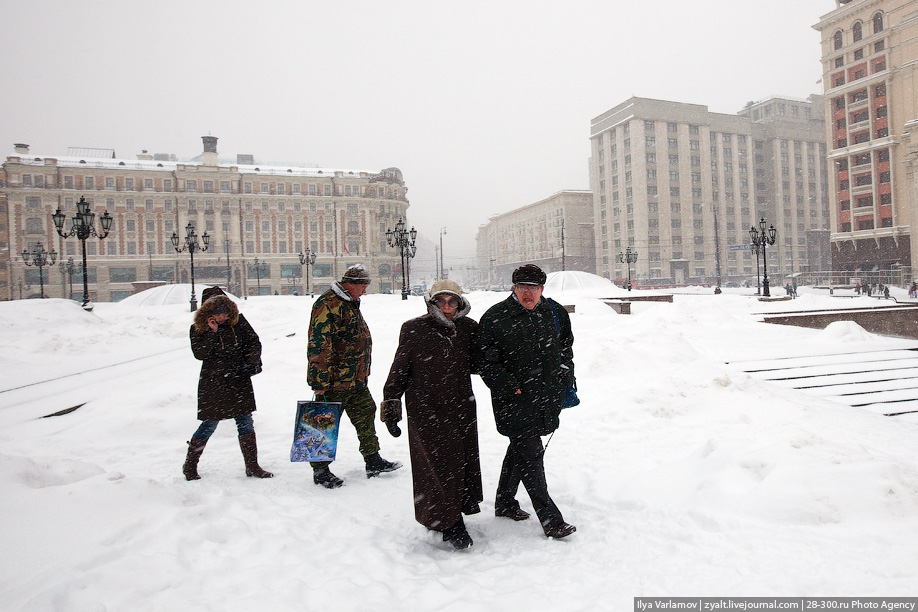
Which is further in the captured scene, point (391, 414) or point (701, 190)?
point (701, 190)

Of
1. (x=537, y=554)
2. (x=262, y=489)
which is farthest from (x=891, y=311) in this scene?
(x=262, y=489)

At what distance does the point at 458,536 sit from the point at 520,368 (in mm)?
1206

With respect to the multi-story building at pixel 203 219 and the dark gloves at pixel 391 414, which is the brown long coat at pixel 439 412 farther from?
the multi-story building at pixel 203 219

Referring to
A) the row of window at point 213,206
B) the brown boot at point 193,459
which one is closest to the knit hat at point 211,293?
the brown boot at point 193,459

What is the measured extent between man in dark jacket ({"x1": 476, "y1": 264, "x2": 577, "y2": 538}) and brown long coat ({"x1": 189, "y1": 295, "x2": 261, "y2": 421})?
2.30 meters

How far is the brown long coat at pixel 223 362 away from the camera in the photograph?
4.38 m

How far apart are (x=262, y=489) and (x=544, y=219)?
95432 mm

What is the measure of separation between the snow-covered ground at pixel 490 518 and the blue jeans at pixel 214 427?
404 mm

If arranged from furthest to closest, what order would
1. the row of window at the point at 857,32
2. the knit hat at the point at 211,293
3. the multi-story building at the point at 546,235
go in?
1. the multi-story building at the point at 546,235
2. the row of window at the point at 857,32
3. the knit hat at the point at 211,293

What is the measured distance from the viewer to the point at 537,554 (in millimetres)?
3232

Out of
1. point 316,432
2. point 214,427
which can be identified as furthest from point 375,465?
point 214,427

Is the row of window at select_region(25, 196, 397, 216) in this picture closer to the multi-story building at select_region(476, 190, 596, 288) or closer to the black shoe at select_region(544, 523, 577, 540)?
the multi-story building at select_region(476, 190, 596, 288)

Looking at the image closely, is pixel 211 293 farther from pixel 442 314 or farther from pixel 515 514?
pixel 515 514

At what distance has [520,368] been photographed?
11.4ft
